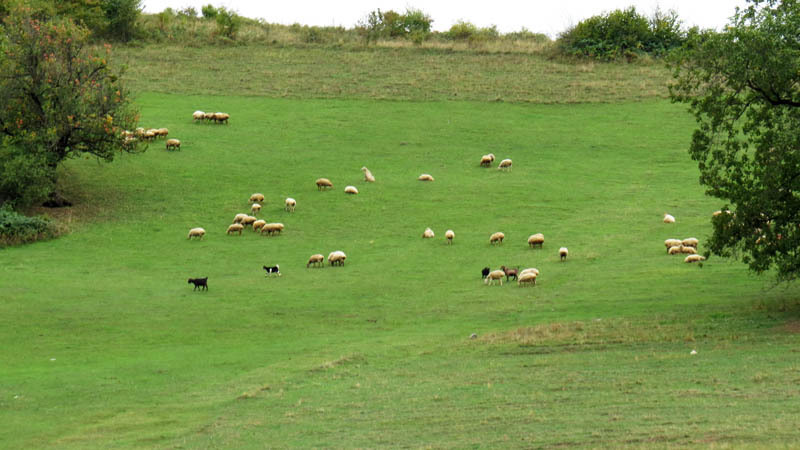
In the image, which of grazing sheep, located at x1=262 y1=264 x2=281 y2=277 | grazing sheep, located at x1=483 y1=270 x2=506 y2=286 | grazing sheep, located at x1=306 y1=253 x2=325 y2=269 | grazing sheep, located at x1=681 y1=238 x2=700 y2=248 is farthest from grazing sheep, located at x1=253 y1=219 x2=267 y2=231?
grazing sheep, located at x1=681 y1=238 x2=700 y2=248

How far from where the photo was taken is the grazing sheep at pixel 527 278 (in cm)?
3797

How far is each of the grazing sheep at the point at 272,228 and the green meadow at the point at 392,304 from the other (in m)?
0.68

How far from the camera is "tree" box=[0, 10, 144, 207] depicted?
167 feet

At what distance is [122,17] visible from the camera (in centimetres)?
9506

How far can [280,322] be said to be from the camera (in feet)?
108

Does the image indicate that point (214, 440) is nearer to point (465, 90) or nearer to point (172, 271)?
point (172, 271)

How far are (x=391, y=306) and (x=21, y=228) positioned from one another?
72.1ft

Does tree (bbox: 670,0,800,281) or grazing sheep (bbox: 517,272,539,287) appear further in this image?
grazing sheep (bbox: 517,272,539,287)

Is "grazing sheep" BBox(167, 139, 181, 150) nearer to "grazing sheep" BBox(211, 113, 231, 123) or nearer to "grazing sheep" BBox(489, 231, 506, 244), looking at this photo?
"grazing sheep" BBox(211, 113, 231, 123)

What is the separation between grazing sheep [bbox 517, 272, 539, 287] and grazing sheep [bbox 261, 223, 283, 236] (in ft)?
49.4

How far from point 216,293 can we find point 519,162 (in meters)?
31.5

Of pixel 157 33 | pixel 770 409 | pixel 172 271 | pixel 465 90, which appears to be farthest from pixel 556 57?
pixel 770 409

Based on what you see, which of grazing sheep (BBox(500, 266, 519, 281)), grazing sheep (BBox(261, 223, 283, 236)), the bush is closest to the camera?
grazing sheep (BBox(500, 266, 519, 281))

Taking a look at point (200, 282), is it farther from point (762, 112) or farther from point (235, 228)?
point (762, 112)
